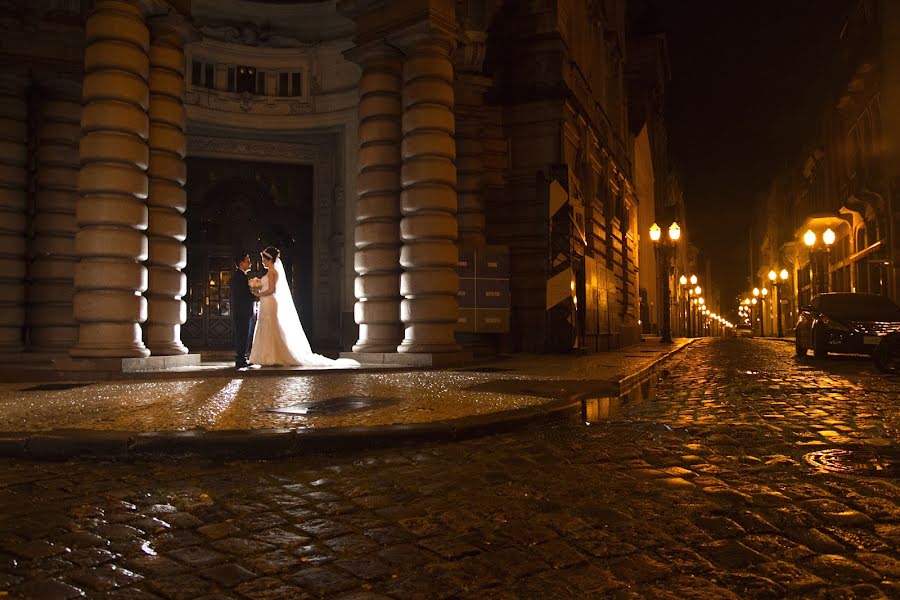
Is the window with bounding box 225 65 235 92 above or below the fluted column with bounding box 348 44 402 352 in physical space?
above

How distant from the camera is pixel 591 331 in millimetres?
22188

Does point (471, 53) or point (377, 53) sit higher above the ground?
point (471, 53)

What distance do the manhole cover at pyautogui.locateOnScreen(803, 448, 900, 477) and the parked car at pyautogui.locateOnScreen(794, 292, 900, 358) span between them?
12756 millimetres

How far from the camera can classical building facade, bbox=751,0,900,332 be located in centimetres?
3038

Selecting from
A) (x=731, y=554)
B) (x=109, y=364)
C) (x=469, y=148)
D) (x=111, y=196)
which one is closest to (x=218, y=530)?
(x=731, y=554)

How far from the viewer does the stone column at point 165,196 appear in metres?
13.1

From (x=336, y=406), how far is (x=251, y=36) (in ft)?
55.4

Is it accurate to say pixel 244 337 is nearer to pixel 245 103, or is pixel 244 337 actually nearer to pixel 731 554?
pixel 245 103

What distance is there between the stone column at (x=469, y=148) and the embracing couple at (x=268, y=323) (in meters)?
5.96

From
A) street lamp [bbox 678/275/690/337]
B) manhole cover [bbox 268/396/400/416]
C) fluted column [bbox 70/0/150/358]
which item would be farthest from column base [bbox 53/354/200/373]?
street lamp [bbox 678/275/690/337]

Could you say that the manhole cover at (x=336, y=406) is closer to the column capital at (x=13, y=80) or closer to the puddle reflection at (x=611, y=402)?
the puddle reflection at (x=611, y=402)

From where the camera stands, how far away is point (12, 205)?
1409cm

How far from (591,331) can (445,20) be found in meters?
10.7

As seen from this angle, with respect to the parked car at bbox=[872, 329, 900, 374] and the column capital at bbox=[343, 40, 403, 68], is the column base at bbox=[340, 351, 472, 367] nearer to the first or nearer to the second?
the column capital at bbox=[343, 40, 403, 68]
